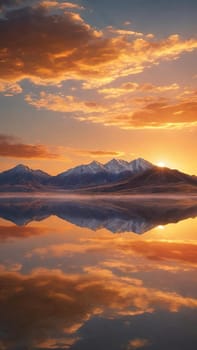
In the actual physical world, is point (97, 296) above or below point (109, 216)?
below

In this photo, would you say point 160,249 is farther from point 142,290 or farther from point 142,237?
point 142,290

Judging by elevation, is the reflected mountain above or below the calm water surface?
above

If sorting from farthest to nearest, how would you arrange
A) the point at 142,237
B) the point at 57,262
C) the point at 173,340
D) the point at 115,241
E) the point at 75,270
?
the point at 142,237
the point at 115,241
the point at 57,262
the point at 75,270
the point at 173,340

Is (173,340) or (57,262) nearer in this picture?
(173,340)

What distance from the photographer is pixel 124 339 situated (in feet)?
24.1

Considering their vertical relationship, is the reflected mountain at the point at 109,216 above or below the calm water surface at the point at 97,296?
above

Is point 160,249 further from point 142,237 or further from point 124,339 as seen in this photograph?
point 124,339

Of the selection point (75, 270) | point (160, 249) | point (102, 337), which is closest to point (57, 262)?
point (75, 270)

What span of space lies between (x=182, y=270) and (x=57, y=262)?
4.65 metres

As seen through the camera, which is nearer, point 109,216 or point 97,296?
point 97,296

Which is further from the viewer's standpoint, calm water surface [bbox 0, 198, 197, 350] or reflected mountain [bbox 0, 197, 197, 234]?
reflected mountain [bbox 0, 197, 197, 234]

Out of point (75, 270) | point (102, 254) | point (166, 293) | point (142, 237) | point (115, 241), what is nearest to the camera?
point (166, 293)

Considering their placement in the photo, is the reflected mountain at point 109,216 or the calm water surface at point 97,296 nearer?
the calm water surface at point 97,296

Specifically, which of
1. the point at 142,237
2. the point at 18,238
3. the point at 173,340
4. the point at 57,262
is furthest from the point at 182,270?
the point at 18,238
